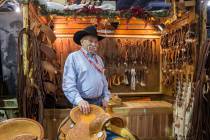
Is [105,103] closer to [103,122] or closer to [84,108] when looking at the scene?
[84,108]

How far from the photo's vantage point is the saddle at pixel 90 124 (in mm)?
2664

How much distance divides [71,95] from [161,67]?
3343 millimetres

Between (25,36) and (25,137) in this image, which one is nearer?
(25,137)

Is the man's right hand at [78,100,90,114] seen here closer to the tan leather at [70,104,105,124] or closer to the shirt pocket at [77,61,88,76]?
the tan leather at [70,104,105,124]

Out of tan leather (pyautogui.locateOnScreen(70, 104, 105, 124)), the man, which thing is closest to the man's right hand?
tan leather (pyautogui.locateOnScreen(70, 104, 105, 124))

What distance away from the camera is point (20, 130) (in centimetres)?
271

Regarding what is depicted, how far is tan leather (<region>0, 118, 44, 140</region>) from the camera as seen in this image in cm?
259

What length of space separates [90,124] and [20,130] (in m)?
0.61

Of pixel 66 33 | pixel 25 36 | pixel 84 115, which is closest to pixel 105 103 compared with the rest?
pixel 84 115

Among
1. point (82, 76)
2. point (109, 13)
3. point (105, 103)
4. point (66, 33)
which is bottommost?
point (105, 103)

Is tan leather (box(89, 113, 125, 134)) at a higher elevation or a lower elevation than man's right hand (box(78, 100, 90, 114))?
lower

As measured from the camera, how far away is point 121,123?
2750 mm

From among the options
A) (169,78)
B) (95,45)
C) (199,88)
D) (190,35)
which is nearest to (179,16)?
(190,35)

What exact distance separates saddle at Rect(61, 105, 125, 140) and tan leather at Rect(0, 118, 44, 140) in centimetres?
27
